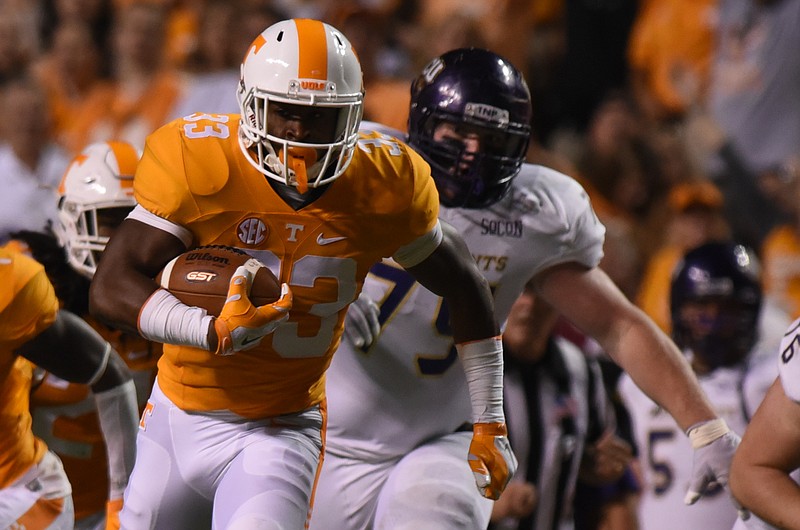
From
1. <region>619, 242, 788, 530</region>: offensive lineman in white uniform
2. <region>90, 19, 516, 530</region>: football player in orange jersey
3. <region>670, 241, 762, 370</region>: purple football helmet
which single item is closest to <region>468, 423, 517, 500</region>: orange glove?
<region>90, 19, 516, 530</region>: football player in orange jersey

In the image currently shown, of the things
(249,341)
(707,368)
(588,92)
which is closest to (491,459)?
(249,341)

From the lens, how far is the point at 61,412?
171 inches

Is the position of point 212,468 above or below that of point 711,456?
above

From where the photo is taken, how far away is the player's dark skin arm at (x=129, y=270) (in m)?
3.13

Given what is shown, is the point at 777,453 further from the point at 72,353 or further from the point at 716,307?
the point at 716,307

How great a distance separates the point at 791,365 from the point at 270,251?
1237 mm

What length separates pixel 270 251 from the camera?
3.31 meters

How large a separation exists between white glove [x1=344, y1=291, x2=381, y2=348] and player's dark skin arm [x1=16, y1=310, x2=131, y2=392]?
69cm

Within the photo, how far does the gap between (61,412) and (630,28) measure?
4.86 m

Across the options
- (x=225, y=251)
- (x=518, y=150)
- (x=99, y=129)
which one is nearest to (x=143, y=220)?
(x=225, y=251)

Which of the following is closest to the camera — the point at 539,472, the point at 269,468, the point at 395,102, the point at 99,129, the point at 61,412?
the point at 269,468

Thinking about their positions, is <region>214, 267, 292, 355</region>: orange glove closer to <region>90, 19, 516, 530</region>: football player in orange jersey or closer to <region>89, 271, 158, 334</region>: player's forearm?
<region>90, 19, 516, 530</region>: football player in orange jersey

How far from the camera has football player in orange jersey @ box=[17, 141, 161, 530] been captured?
14.1 ft

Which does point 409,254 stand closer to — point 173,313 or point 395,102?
point 173,313
